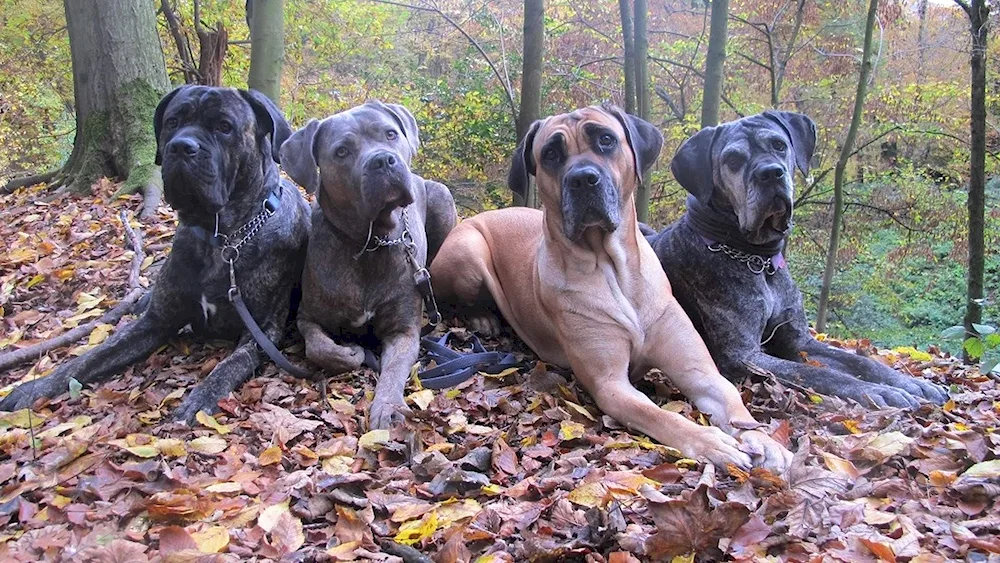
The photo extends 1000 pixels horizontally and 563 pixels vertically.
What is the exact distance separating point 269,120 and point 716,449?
2951mm

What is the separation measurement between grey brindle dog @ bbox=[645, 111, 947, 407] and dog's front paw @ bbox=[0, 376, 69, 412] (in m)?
3.36

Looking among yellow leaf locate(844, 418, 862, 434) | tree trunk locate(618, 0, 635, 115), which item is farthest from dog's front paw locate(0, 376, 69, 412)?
tree trunk locate(618, 0, 635, 115)

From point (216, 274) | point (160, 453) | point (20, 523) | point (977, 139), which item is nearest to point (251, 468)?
point (160, 453)

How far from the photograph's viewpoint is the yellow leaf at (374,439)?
312 centimetres

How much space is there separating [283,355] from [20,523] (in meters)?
1.74

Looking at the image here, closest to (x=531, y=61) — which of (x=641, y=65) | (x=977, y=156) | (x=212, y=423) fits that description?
(x=641, y=65)

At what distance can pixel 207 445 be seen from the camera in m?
3.16

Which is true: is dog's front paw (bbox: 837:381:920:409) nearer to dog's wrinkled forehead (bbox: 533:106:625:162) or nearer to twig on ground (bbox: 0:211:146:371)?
dog's wrinkled forehead (bbox: 533:106:625:162)

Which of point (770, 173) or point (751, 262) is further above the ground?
point (770, 173)

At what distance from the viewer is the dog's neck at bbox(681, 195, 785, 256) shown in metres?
4.02

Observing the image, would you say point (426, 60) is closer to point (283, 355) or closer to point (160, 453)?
point (283, 355)

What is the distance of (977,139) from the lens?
7406 millimetres

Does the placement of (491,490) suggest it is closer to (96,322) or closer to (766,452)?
(766,452)

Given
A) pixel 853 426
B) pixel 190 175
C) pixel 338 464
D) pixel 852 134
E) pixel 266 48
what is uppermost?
pixel 266 48
